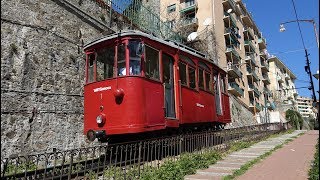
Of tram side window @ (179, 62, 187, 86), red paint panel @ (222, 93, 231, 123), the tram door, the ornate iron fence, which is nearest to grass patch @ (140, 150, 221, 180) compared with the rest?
the ornate iron fence

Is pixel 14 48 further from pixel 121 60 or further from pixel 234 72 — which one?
pixel 234 72

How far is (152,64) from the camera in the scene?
8.89 metres

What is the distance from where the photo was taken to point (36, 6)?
1098 cm

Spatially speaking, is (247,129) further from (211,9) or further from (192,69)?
(211,9)

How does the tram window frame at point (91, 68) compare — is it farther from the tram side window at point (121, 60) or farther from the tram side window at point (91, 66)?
the tram side window at point (121, 60)

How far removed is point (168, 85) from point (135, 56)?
148 centimetres

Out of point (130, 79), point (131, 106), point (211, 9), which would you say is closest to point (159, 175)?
point (131, 106)

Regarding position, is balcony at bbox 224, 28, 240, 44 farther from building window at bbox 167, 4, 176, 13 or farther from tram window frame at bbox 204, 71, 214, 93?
tram window frame at bbox 204, 71, 214, 93

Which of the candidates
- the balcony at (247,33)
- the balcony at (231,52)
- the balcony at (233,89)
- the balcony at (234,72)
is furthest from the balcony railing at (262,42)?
the balcony at (233,89)

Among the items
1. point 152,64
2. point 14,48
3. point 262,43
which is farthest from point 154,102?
point 262,43

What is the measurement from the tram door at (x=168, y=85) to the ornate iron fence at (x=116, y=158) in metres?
0.90

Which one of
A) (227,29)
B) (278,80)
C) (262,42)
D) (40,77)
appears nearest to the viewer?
(40,77)

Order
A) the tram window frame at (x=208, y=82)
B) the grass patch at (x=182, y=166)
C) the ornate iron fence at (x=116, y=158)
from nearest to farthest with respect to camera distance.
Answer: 1. the ornate iron fence at (x=116, y=158)
2. the grass patch at (x=182, y=166)
3. the tram window frame at (x=208, y=82)

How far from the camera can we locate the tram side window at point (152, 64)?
8672 mm
